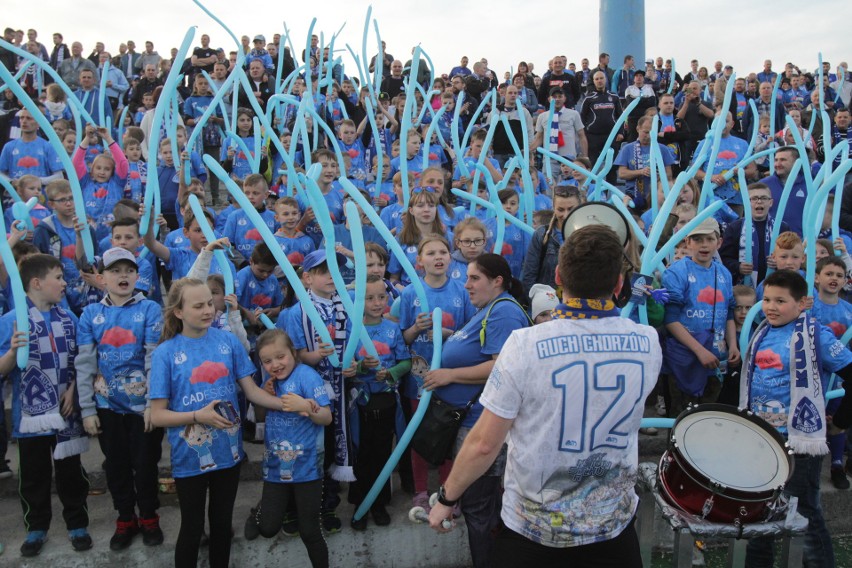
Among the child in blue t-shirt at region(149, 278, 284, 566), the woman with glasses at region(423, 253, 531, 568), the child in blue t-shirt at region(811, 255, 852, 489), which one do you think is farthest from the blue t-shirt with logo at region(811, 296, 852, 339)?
the child in blue t-shirt at region(149, 278, 284, 566)

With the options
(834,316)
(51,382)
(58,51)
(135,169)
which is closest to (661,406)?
(834,316)

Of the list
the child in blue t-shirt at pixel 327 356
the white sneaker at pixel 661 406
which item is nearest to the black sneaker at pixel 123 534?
the child in blue t-shirt at pixel 327 356

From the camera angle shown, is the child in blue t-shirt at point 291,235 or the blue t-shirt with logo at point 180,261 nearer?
the blue t-shirt with logo at point 180,261

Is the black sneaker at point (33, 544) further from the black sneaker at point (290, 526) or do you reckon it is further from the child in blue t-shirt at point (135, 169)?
the child in blue t-shirt at point (135, 169)

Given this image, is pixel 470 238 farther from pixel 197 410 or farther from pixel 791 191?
pixel 791 191

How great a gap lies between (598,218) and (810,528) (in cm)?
201

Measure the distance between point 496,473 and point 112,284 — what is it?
2.32 metres

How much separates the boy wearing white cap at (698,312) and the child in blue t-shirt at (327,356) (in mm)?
2260

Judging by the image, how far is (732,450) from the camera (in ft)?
9.71

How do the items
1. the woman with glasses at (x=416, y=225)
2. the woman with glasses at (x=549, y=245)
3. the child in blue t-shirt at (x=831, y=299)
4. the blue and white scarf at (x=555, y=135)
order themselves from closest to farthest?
the child in blue t-shirt at (x=831, y=299)
the woman with glasses at (x=549, y=245)
the woman with glasses at (x=416, y=225)
the blue and white scarf at (x=555, y=135)

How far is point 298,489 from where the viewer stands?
374 centimetres

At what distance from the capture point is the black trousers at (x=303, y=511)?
146 inches

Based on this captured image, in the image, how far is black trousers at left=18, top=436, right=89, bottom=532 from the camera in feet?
12.7

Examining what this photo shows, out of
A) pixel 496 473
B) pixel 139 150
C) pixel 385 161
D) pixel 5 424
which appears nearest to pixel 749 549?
pixel 496 473
